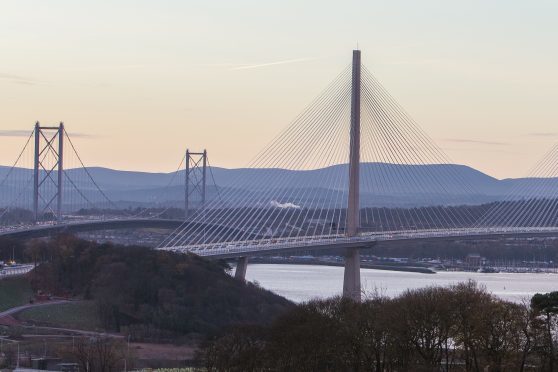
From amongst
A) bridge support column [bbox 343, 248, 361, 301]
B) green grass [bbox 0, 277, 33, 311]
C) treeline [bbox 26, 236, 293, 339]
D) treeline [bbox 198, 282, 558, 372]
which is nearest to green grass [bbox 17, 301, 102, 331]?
treeline [bbox 26, 236, 293, 339]

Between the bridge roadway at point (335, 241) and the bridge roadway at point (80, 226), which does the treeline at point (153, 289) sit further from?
the bridge roadway at point (80, 226)

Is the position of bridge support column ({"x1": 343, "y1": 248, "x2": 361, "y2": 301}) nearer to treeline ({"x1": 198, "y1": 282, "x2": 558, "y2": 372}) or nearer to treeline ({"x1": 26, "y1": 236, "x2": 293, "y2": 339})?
treeline ({"x1": 26, "y1": 236, "x2": 293, "y2": 339})

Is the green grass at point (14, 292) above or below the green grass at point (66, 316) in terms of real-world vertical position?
above

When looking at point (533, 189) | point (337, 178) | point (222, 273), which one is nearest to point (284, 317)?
point (222, 273)

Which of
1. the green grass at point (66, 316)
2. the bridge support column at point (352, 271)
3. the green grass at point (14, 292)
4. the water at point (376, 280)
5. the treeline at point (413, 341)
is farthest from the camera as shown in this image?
the water at point (376, 280)

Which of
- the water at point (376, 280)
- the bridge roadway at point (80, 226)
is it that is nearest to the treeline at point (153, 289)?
the water at point (376, 280)

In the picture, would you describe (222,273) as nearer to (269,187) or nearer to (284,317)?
(269,187)

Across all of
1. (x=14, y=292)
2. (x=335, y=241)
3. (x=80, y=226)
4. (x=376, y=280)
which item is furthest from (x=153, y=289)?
(x=80, y=226)
